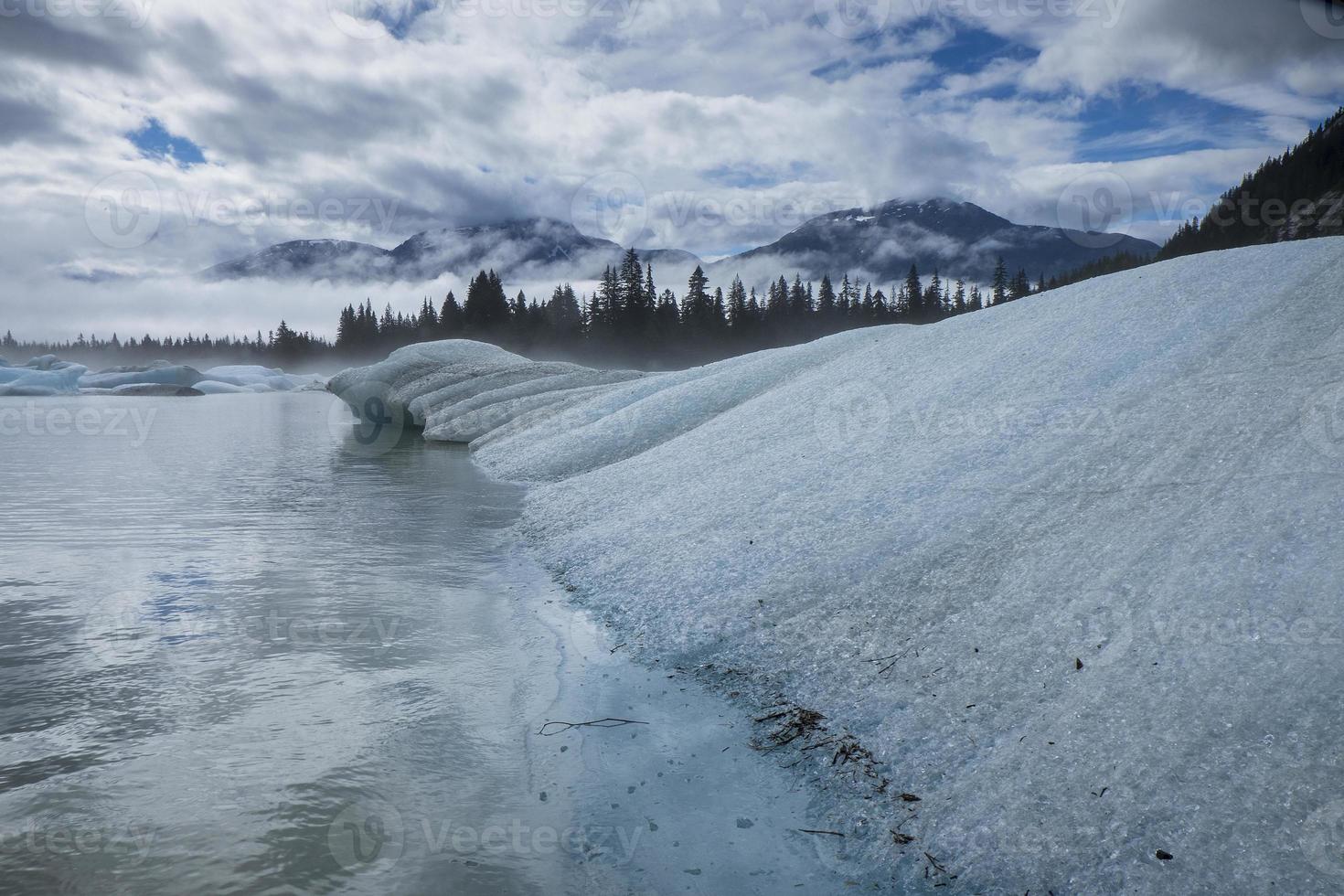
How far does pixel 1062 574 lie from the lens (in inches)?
215

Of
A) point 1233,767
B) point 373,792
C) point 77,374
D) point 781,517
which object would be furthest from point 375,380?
point 77,374

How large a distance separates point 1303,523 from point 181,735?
7764mm

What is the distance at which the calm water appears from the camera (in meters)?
3.61

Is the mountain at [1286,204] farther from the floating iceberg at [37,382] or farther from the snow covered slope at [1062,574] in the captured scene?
the floating iceberg at [37,382]

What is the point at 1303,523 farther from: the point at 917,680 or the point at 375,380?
the point at 375,380

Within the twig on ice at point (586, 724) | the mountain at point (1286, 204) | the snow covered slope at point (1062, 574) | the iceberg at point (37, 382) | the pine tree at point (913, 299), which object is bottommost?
the twig on ice at point (586, 724)

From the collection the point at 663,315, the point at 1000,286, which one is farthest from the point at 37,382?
the point at 1000,286

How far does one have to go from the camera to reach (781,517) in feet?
26.3

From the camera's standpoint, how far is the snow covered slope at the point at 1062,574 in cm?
352

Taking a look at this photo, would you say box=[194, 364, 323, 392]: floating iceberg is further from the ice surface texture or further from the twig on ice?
the twig on ice

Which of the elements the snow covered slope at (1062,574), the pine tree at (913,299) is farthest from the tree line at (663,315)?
the snow covered slope at (1062,574)

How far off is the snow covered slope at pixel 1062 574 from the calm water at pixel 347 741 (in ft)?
2.52

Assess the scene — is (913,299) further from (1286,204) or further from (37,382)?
(37,382)

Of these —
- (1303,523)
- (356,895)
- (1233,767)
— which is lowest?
(356,895)
